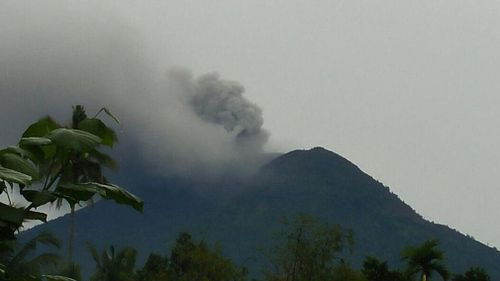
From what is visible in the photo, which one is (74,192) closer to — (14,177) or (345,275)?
(14,177)

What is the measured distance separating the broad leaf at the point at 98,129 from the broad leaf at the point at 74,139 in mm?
209

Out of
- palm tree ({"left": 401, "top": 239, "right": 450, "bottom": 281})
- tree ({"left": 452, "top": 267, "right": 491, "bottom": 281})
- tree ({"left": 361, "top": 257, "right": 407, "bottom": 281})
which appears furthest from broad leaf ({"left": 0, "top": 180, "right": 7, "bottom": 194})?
palm tree ({"left": 401, "top": 239, "right": 450, "bottom": 281})

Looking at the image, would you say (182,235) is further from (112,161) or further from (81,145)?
(81,145)

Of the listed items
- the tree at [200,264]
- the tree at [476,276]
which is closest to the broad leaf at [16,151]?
the tree at [476,276]

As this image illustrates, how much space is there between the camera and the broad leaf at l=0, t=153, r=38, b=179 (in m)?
3.96

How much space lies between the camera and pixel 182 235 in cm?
7888

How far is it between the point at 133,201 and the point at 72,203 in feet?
0.86

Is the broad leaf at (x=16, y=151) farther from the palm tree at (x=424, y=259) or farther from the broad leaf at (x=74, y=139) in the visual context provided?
the palm tree at (x=424, y=259)

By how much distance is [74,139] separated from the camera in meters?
4.03

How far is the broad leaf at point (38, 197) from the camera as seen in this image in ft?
13.6

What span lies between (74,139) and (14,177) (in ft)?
1.11

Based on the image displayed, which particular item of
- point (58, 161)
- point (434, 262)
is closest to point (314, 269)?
point (434, 262)

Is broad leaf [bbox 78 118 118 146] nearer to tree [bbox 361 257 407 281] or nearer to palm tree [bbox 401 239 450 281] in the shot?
tree [bbox 361 257 407 281]

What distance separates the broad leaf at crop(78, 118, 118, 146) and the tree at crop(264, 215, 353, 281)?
50.3 metres
